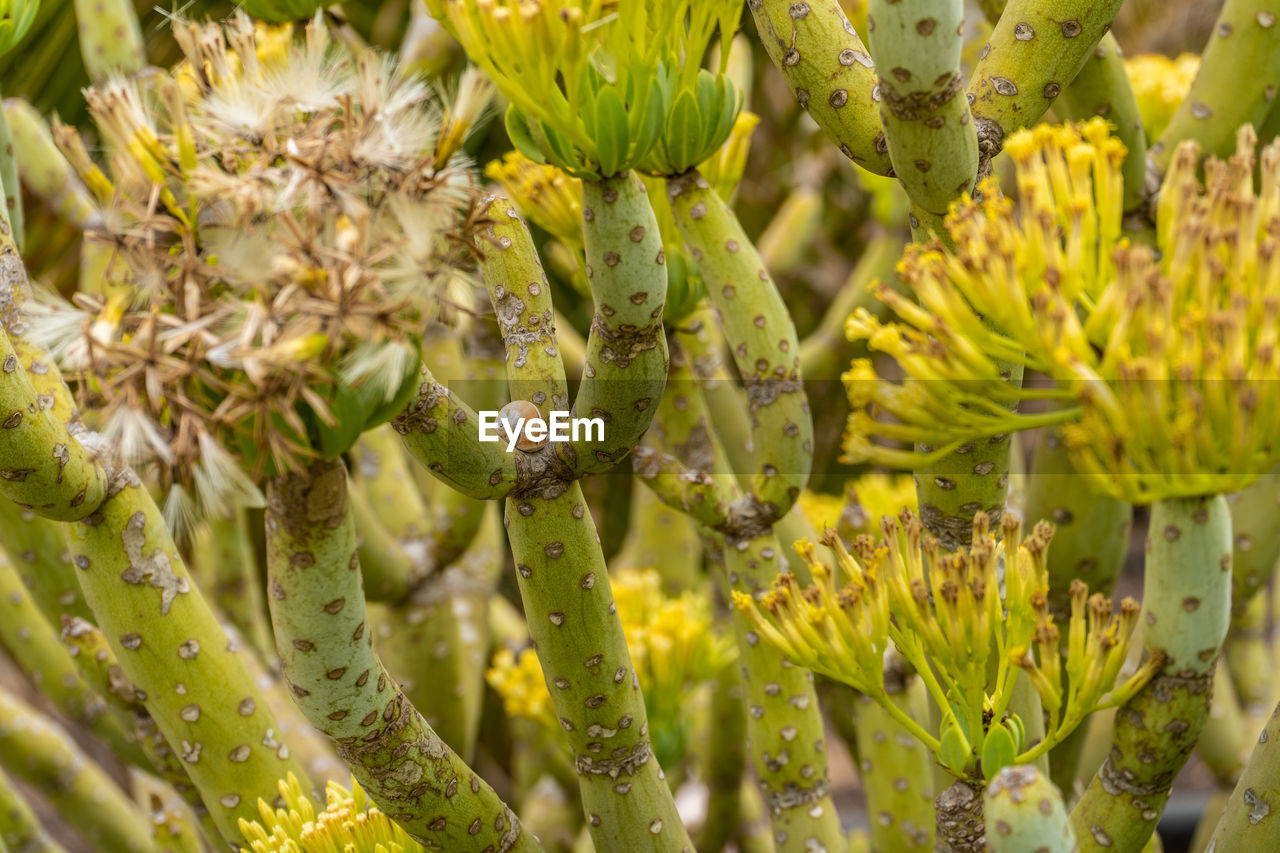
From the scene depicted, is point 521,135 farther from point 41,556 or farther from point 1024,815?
point 41,556

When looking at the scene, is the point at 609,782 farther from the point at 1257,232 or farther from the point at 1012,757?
the point at 1257,232

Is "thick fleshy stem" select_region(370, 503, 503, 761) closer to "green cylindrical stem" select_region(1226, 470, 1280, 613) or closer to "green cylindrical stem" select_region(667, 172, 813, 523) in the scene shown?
"green cylindrical stem" select_region(667, 172, 813, 523)

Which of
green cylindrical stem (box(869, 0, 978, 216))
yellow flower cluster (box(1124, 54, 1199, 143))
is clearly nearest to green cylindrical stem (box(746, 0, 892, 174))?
green cylindrical stem (box(869, 0, 978, 216))

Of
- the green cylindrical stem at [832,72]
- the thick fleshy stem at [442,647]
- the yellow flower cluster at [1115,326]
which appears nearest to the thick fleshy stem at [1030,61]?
the green cylindrical stem at [832,72]

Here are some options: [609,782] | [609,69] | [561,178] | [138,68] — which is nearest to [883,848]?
[609,782]

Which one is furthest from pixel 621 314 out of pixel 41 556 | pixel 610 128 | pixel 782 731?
pixel 41 556

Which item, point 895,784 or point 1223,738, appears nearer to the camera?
point 895,784

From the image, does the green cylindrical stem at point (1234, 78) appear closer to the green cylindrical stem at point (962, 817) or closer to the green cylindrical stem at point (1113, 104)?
the green cylindrical stem at point (1113, 104)

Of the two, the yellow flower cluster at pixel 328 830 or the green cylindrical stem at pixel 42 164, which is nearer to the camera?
the yellow flower cluster at pixel 328 830
